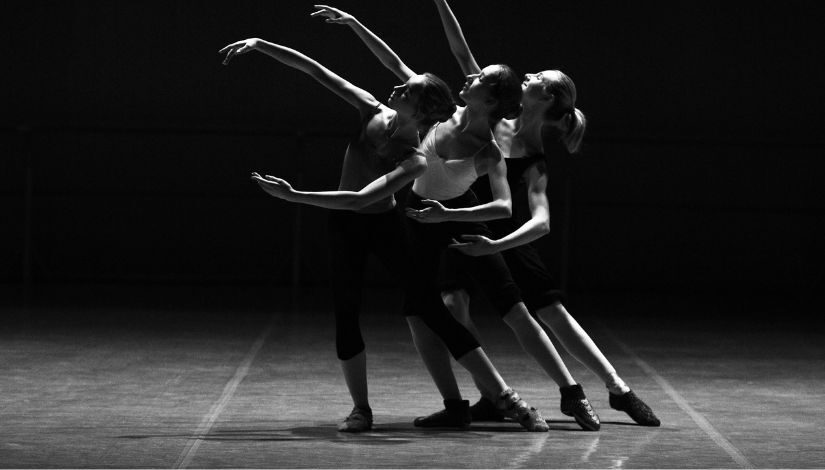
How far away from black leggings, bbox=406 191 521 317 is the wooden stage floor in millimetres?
507

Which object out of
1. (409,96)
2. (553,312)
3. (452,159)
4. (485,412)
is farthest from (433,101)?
(485,412)

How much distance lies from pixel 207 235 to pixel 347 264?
670 centimetres

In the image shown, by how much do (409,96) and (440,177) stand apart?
16.3 inches

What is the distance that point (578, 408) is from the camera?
5098 millimetres

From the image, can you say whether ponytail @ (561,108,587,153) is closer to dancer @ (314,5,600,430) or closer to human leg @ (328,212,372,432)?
dancer @ (314,5,600,430)

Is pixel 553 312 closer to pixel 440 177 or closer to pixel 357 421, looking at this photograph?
pixel 440 177

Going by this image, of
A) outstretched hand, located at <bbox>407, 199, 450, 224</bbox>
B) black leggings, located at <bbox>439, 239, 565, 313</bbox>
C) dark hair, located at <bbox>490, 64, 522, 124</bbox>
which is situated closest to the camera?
outstretched hand, located at <bbox>407, 199, 450, 224</bbox>

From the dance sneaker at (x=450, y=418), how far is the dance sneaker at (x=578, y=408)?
36 cm

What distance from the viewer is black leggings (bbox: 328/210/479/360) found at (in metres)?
4.98

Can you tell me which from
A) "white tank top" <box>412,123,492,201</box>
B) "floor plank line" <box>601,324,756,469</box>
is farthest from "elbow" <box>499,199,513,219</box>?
"floor plank line" <box>601,324,756,469</box>

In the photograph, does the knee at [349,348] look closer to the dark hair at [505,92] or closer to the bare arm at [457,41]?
the dark hair at [505,92]

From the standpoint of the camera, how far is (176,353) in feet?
23.4

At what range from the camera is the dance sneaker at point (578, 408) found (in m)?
5.08

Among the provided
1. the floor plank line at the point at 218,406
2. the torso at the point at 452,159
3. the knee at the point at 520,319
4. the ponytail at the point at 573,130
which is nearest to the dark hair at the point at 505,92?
the torso at the point at 452,159
